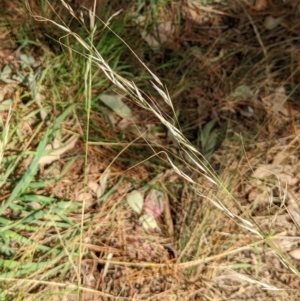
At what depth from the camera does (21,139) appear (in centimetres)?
151

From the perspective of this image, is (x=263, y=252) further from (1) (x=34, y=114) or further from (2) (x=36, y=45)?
(2) (x=36, y=45)

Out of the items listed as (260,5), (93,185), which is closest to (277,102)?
(260,5)

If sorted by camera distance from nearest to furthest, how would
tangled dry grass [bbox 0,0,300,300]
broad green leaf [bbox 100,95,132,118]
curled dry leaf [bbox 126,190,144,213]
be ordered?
tangled dry grass [bbox 0,0,300,300] < curled dry leaf [bbox 126,190,144,213] < broad green leaf [bbox 100,95,132,118]

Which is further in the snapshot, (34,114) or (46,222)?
(34,114)

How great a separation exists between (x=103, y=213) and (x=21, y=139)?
1.01 ft

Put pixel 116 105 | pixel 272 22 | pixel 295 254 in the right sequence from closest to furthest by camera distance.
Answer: pixel 295 254 → pixel 116 105 → pixel 272 22

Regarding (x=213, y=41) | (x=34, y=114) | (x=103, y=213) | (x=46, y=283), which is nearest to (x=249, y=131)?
(x=213, y=41)

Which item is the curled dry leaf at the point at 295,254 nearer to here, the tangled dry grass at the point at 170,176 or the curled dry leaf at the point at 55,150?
the tangled dry grass at the point at 170,176

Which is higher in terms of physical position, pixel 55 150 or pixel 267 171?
pixel 55 150

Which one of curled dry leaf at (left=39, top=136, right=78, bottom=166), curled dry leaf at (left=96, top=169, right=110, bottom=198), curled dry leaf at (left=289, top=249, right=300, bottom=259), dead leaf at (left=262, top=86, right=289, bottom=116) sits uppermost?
curled dry leaf at (left=39, top=136, right=78, bottom=166)

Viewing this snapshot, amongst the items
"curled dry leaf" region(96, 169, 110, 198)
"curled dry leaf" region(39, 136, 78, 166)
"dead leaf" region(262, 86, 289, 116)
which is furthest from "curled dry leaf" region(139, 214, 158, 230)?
"dead leaf" region(262, 86, 289, 116)

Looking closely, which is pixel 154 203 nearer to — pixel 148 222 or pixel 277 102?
pixel 148 222

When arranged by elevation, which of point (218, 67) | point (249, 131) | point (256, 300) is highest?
point (218, 67)

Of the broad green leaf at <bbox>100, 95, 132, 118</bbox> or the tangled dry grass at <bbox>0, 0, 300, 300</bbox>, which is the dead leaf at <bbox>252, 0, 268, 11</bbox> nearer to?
the tangled dry grass at <bbox>0, 0, 300, 300</bbox>
